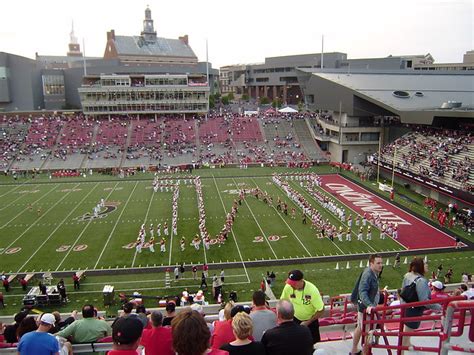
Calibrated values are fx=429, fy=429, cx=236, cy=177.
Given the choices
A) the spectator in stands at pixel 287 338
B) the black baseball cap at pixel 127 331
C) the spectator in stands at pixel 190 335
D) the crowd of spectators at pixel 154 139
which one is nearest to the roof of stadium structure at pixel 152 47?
the crowd of spectators at pixel 154 139

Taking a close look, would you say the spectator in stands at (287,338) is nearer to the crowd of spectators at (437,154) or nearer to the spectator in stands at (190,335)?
the spectator in stands at (190,335)

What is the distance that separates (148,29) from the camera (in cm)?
9200

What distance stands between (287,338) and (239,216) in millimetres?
21696

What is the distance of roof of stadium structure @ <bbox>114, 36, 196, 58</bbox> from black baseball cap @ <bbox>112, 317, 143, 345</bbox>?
8694 centimetres

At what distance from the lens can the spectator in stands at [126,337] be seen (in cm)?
359

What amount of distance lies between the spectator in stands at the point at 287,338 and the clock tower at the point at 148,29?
91.3 meters

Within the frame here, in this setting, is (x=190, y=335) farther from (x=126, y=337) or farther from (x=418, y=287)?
(x=418, y=287)

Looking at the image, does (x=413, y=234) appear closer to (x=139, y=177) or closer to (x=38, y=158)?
(x=139, y=177)

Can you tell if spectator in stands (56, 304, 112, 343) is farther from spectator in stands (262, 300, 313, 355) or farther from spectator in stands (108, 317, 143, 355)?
spectator in stands (262, 300, 313, 355)

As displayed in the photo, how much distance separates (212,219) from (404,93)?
28799 millimetres

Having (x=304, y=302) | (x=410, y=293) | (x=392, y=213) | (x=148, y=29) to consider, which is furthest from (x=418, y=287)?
(x=148, y=29)

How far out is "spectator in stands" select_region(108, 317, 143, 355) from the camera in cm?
359

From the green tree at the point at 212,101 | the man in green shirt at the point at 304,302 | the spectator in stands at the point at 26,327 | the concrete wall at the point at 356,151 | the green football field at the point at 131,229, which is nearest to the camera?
the spectator in stands at the point at 26,327

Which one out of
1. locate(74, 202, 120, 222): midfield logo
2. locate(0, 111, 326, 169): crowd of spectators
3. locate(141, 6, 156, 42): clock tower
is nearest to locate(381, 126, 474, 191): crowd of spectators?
locate(0, 111, 326, 169): crowd of spectators
